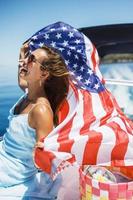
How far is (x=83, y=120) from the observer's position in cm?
145

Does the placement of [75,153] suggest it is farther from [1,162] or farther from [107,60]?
[107,60]

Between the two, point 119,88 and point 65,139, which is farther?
point 119,88

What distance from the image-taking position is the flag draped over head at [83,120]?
4.52ft

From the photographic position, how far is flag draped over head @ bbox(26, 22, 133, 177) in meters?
1.38

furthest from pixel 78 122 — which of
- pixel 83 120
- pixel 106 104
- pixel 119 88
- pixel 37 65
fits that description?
pixel 119 88

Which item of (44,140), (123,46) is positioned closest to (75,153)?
(44,140)

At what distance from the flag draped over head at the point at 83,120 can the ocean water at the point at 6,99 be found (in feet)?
3.50

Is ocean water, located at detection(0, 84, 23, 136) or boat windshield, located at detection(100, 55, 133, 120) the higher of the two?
boat windshield, located at detection(100, 55, 133, 120)

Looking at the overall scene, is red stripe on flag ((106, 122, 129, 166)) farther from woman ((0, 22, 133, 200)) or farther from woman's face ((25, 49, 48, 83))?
woman's face ((25, 49, 48, 83))

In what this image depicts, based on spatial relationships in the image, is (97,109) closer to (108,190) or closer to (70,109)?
(70,109)

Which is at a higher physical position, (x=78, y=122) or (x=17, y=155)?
(x=78, y=122)

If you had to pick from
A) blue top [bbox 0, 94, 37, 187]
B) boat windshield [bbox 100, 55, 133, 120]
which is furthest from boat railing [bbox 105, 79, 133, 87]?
blue top [bbox 0, 94, 37, 187]

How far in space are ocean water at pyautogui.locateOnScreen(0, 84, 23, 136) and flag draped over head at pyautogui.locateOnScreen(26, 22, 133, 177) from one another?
1.07 metres

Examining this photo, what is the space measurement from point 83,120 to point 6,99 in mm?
1374
